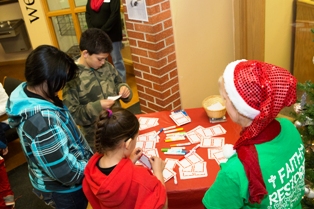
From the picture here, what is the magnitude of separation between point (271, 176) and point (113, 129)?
0.73m

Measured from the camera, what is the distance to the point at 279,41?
3.70 metres

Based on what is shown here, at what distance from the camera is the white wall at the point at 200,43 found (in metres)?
2.93

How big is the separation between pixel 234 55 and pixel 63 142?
2.47 metres

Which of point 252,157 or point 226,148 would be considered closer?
point 252,157

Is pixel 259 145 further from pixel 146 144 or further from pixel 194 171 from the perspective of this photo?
pixel 146 144

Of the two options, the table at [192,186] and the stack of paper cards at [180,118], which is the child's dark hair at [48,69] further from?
the stack of paper cards at [180,118]

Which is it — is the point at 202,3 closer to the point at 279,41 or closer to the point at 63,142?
the point at 279,41

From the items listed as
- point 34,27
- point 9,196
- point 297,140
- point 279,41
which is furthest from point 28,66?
point 34,27

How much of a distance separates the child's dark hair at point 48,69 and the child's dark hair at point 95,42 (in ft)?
1.73

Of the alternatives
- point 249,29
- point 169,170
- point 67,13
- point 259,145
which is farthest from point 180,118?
point 67,13

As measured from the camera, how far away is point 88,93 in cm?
223

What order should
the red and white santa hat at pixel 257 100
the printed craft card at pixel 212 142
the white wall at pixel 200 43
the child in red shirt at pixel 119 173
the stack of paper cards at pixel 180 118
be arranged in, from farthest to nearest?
the white wall at pixel 200 43 → the stack of paper cards at pixel 180 118 → the printed craft card at pixel 212 142 → the child in red shirt at pixel 119 173 → the red and white santa hat at pixel 257 100

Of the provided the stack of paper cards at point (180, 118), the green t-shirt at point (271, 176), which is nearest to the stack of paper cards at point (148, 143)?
the stack of paper cards at point (180, 118)

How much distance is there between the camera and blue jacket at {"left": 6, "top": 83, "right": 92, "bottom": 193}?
1.52 m
